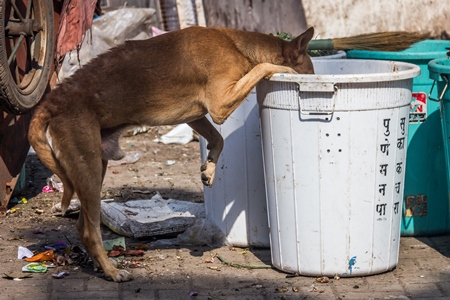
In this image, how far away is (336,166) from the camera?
4453mm

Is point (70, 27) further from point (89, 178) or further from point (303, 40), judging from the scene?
point (303, 40)

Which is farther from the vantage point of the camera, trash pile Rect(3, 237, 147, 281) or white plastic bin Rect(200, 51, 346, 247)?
white plastic bin Rect(200, 51, 346, 247)

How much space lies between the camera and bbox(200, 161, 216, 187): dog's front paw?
16.8ft

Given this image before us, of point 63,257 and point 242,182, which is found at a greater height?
point 242,182

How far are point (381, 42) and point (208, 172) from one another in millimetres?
1587

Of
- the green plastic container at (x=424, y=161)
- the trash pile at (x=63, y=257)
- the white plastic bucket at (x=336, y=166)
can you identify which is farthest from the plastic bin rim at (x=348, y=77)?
the trash pile at (x=63, y=257)

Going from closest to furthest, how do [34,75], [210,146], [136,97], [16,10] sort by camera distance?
[136,97]
[210,146]
[16,10]
[34,75]

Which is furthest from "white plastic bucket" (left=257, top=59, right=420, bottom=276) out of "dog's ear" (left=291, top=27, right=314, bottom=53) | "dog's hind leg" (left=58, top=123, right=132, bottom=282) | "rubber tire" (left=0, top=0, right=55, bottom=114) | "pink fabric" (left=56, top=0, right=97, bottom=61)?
"pink fabric" (left=56, top=0, right=97, bottom=61)

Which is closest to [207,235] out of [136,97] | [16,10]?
[136,97]

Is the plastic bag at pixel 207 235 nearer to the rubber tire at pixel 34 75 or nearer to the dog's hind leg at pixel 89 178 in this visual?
Answer: the dog's hind leg at pixel 89 178

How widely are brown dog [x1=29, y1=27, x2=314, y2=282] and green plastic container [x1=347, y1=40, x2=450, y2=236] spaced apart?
800 mm

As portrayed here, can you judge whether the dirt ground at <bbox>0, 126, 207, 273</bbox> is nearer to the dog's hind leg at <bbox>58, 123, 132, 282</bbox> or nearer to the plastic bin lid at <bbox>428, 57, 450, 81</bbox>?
the dog's hind leg at <bbox>58, 123, 132, 282</bbox>

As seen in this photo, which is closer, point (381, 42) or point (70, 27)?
point (381, 42)

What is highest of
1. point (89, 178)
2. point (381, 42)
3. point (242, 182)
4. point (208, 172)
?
point (381, 42)
